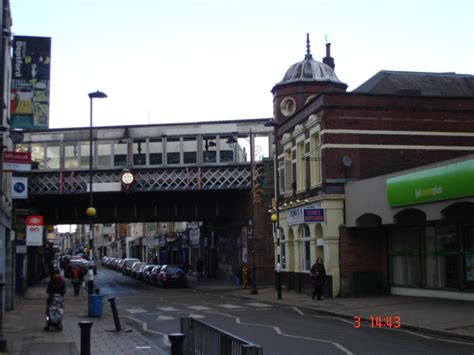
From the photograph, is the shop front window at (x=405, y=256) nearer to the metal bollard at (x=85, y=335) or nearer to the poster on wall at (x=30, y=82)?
the poster on wall at (x=30, y=82)

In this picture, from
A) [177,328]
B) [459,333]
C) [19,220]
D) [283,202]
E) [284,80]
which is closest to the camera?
[459,333]

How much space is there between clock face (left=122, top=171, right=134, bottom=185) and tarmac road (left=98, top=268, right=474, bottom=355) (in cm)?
1757

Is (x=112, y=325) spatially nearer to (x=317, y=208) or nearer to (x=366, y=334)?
(x=366, y=334)

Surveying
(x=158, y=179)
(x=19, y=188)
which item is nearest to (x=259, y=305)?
(x=19, y=188)

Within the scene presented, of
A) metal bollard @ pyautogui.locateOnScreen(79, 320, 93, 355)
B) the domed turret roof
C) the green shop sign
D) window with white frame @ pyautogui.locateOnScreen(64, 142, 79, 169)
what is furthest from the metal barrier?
window with white frame @ pyautogui.locateOnScreen(64, 142, 79, 169)

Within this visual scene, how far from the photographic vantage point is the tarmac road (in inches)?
556

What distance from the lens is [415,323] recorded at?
59.2 ft

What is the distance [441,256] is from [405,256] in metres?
2.82

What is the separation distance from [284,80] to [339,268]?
14.1m

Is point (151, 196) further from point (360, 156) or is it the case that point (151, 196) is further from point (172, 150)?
point (360, 156)

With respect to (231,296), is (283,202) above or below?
above

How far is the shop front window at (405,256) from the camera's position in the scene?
88.5 feet

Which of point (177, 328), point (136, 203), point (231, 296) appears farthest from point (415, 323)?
point (136, 203)
